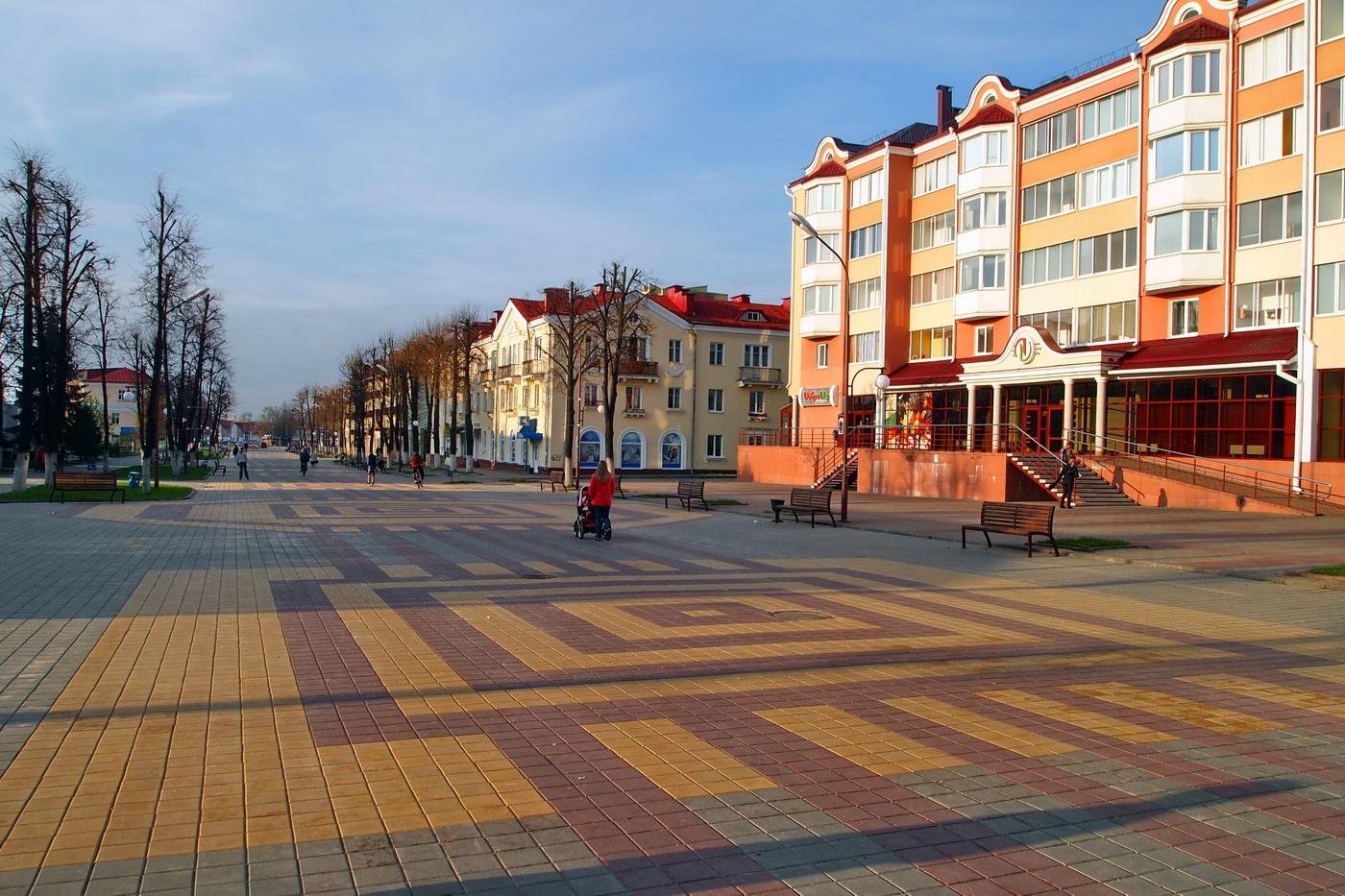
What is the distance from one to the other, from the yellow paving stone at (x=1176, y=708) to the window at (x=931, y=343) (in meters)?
39.5

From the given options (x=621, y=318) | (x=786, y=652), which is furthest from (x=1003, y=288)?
(x=786, y=652)

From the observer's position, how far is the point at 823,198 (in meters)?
52.0

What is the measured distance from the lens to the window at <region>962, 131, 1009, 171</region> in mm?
42344

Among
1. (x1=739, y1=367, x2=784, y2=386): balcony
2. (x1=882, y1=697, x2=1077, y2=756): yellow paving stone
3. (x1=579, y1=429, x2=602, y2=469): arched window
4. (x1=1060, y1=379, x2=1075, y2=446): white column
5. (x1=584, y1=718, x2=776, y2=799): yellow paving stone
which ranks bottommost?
(x1=882, y1=697, x2=1077, y2=756): yellow paving stone

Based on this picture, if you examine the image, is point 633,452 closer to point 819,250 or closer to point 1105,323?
point 819,250

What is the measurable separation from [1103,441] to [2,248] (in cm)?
3843

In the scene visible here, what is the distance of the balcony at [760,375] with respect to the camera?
222 feet

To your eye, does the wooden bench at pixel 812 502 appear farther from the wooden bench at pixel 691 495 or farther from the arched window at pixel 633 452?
the arched window at pixel 633 452

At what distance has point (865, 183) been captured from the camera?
50125mm

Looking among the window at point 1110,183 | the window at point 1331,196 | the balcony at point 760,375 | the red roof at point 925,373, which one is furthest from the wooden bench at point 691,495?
the balcony at point 760,375

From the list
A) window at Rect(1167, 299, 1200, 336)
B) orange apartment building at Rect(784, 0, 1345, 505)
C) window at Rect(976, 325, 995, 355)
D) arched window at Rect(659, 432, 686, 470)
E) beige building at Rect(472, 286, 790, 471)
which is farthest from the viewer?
arched window at Rect(659, 432, 686, 470)

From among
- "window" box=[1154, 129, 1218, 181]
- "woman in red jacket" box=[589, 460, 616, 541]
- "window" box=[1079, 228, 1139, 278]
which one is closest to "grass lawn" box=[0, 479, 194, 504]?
"woman in red jacket" box=[589, 460, 616, 541]

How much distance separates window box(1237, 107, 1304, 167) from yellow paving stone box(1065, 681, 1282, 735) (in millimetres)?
29432

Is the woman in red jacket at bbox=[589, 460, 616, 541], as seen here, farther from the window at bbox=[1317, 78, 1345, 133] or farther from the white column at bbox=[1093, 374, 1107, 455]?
the window at bbox=[1317, 78, 1345, 133]
